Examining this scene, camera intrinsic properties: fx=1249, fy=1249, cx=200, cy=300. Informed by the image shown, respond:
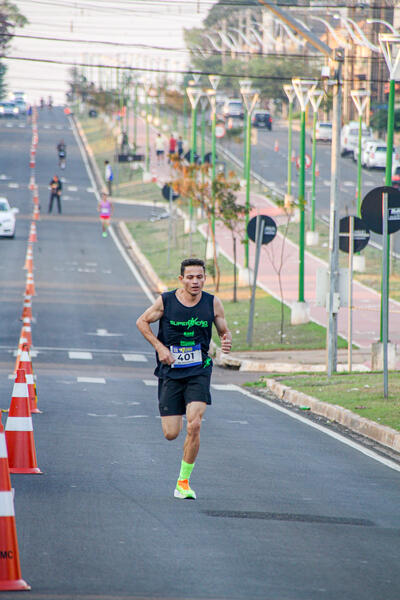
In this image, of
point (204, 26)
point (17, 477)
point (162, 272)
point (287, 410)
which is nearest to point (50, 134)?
point (204, 26)

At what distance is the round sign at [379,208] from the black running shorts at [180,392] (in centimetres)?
822

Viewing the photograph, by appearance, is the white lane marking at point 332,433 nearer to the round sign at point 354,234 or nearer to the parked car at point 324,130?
the round sign at point 354,234

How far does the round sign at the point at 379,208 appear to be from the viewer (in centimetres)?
1759

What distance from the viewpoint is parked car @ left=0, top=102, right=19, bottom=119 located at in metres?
137

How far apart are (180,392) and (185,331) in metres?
0.53

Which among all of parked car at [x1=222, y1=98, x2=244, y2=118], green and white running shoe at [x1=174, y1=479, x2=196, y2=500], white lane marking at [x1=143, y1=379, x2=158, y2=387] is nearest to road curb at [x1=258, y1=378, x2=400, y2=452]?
white lane marking at [x1=143, y1=379, x2=158, y2=387]

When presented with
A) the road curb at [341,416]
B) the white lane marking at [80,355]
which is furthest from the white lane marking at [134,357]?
the road curb at [341,416]

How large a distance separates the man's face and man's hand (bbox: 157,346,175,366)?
48 cm

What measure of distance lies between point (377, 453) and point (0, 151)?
3476 inches

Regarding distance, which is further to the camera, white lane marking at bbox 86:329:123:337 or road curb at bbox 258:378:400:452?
white lane marking at bbox 86:329:123:337

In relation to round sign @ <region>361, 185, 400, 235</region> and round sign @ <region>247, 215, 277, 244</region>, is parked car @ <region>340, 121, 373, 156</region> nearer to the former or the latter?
round sign @ <region>247, 215, 277, 244</region>

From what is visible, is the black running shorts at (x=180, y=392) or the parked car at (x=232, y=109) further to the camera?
the parked car at (x=232, y=109)

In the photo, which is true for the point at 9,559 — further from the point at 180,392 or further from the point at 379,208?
the point at 379,208

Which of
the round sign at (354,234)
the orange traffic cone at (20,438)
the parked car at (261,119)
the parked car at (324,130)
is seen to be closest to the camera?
the orange traffic cone at (20,438)
